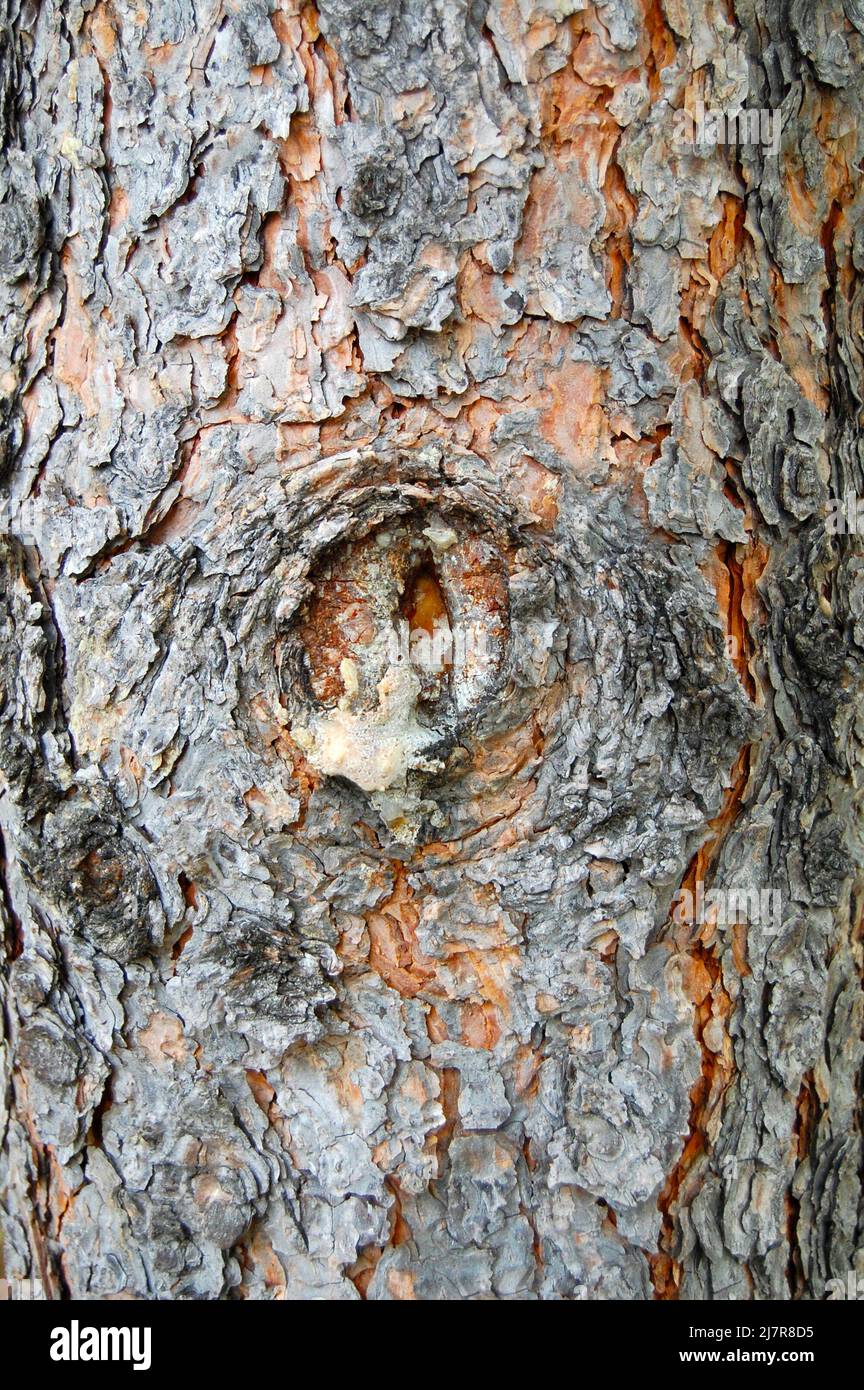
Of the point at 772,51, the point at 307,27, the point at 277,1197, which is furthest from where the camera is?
the point at 277,1197

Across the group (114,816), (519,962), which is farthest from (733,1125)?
(114,816)

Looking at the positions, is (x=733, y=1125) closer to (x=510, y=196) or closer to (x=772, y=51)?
(x=510, y=196)

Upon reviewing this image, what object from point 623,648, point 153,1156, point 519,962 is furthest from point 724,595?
point 153,1156

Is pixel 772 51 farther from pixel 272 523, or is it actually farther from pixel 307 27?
pixel 272 523

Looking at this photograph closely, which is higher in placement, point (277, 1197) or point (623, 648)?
point (623, 648)

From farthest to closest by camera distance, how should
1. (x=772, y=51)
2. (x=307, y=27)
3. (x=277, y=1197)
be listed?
(x=277, y=1197) → (x=772, y=51) → (x=307, y=27)

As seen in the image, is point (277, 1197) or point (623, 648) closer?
point (623, 648)

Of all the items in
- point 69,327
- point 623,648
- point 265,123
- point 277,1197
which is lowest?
point 277,1197
